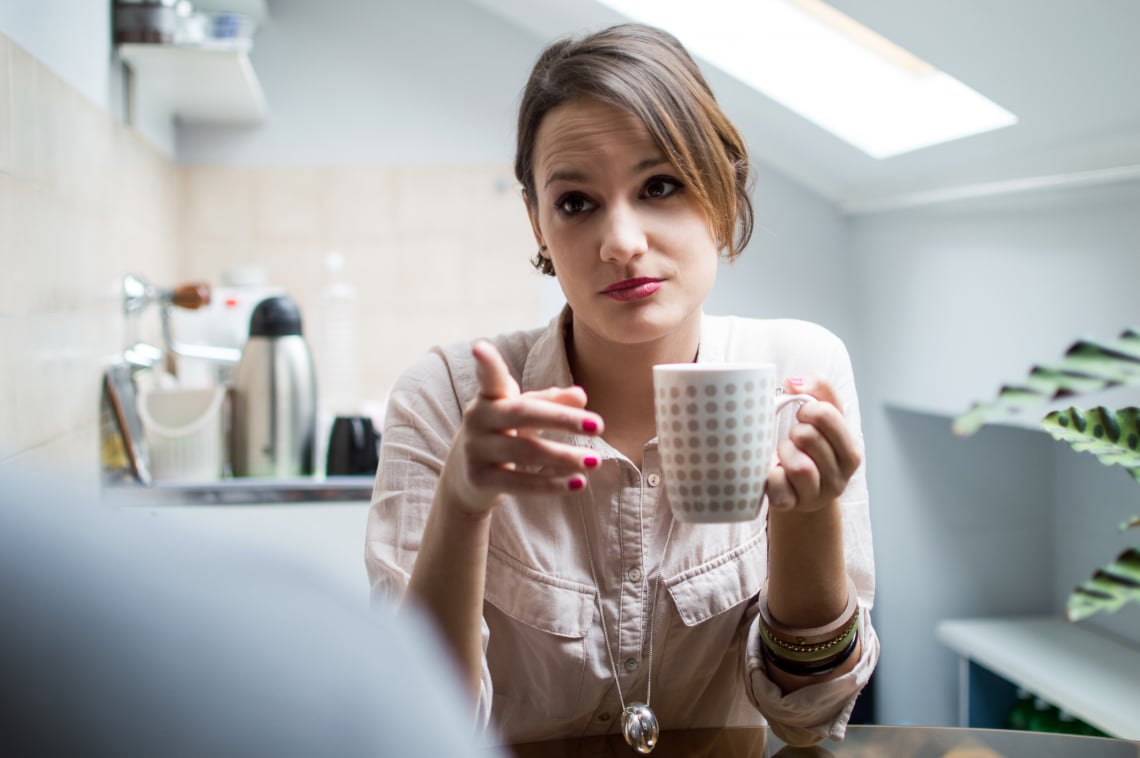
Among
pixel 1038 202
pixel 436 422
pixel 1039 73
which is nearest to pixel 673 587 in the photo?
pixel 436 422

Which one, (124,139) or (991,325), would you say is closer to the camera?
(991,325)

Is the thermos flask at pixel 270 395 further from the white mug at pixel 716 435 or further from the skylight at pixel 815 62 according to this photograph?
the white mug at pixel 716 435

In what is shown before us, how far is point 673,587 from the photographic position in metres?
1.03

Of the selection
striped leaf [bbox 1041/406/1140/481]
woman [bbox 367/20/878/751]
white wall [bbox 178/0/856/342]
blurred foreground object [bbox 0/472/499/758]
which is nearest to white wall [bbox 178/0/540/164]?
white wall [bbox 178/0/856/342]

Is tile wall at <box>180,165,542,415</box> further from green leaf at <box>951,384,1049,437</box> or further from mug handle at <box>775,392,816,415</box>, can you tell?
green leaf at <box>951,384,1049,437</box>

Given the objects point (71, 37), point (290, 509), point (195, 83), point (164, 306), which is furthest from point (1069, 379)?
point (195, 83)

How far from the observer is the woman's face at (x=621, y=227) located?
93cm

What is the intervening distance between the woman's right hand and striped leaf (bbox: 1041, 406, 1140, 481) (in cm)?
28

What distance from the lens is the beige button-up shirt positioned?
3.33 feet

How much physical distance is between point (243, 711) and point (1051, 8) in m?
1.52

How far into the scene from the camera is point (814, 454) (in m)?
0.74

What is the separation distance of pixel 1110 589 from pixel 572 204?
26.4 inches

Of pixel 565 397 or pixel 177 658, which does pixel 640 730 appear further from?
pixel 177 658

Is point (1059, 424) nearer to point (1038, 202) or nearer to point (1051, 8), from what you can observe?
point (1051, 8)
